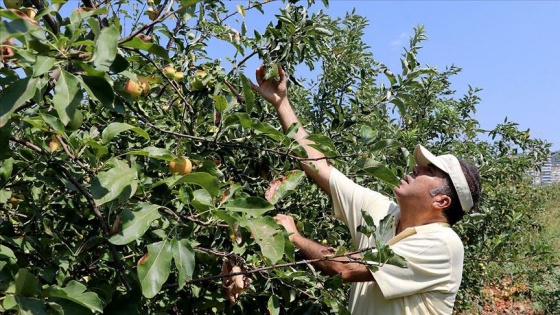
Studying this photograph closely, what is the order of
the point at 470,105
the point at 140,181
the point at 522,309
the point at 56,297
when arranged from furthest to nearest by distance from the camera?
the point at 522,309
the point at 470,105
the point at 140,181
the point at 56,297

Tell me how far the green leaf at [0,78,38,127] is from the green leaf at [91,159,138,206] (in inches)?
10.2

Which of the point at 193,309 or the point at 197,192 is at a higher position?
the point at 197,192

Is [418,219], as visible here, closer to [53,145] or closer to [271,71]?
[271,71]

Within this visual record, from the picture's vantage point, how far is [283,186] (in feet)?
5.58

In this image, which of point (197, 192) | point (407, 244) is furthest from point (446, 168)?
point (197, 192)

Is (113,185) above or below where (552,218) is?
below

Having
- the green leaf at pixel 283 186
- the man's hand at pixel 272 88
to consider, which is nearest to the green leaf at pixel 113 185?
the green leaf at pixel 283 186

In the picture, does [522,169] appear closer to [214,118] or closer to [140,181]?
[214,118]

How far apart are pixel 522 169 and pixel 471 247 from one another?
743mm

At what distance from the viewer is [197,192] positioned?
4.06 ft

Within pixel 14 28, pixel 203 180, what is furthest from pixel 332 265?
pixel 14 28

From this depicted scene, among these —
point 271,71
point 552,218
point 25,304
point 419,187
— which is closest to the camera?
point 25,304

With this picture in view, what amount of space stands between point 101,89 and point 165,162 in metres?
0.89

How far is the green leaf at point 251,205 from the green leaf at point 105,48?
44 cm
